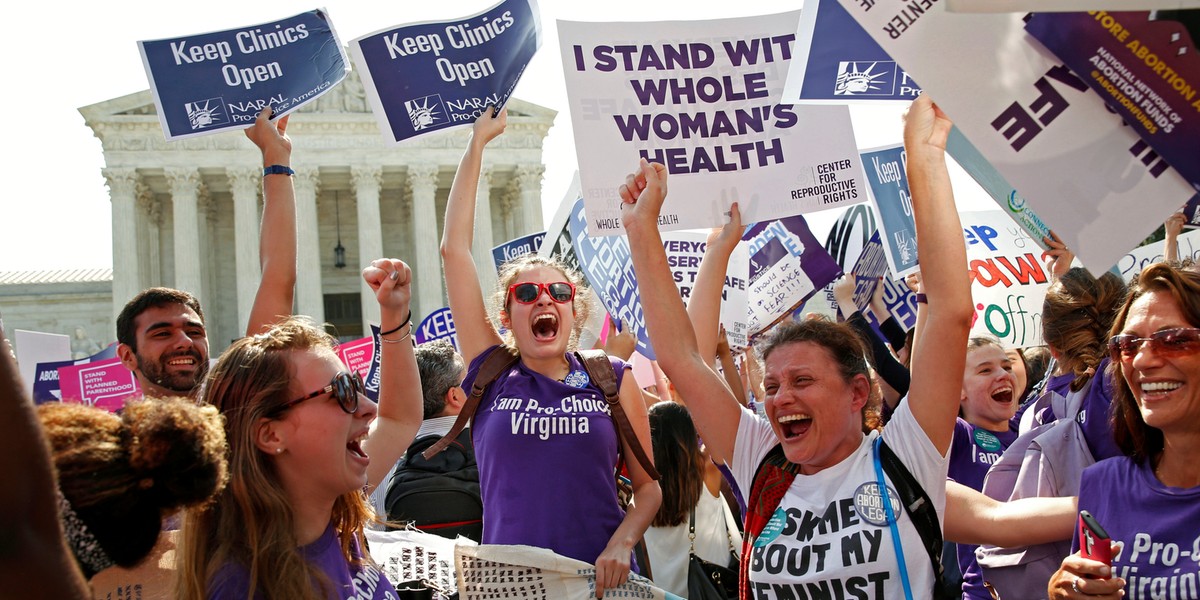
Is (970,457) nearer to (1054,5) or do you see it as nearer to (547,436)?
(547,436)

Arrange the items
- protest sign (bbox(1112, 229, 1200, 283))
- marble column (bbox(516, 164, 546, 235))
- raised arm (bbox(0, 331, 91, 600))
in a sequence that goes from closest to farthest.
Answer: raised arm (bbox(0, 331, 91, 600))
protest sign (bbox(1112, 229, 1200, 283))
marble column (bbox(516, 164, 546, 235))

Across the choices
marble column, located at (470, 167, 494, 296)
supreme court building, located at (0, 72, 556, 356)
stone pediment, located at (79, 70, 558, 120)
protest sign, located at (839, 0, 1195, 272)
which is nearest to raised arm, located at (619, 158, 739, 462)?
protest sign, located at (839, 0, 1195, 272)

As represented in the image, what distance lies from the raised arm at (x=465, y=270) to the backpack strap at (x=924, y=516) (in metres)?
1.67

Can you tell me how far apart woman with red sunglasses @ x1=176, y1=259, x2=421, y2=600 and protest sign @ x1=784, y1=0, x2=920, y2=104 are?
81.5 inches

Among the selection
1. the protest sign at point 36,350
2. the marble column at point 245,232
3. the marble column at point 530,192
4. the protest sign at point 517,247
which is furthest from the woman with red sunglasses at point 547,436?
the marble column at point 530,192

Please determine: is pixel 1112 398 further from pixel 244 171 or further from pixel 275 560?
pixel 244 171

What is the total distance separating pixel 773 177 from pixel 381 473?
209 cm

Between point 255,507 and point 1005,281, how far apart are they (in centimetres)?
523

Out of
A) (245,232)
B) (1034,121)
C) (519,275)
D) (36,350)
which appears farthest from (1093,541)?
(245,232)

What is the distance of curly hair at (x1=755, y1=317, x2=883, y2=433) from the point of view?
2.85 metres

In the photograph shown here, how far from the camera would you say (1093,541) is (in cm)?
225

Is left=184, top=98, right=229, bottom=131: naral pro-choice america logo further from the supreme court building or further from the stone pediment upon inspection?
the stone pediment

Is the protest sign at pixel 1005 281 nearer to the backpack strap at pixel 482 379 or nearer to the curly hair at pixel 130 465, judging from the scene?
the backpack strap at pixel 482 379

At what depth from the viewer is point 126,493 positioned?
1529 mm
